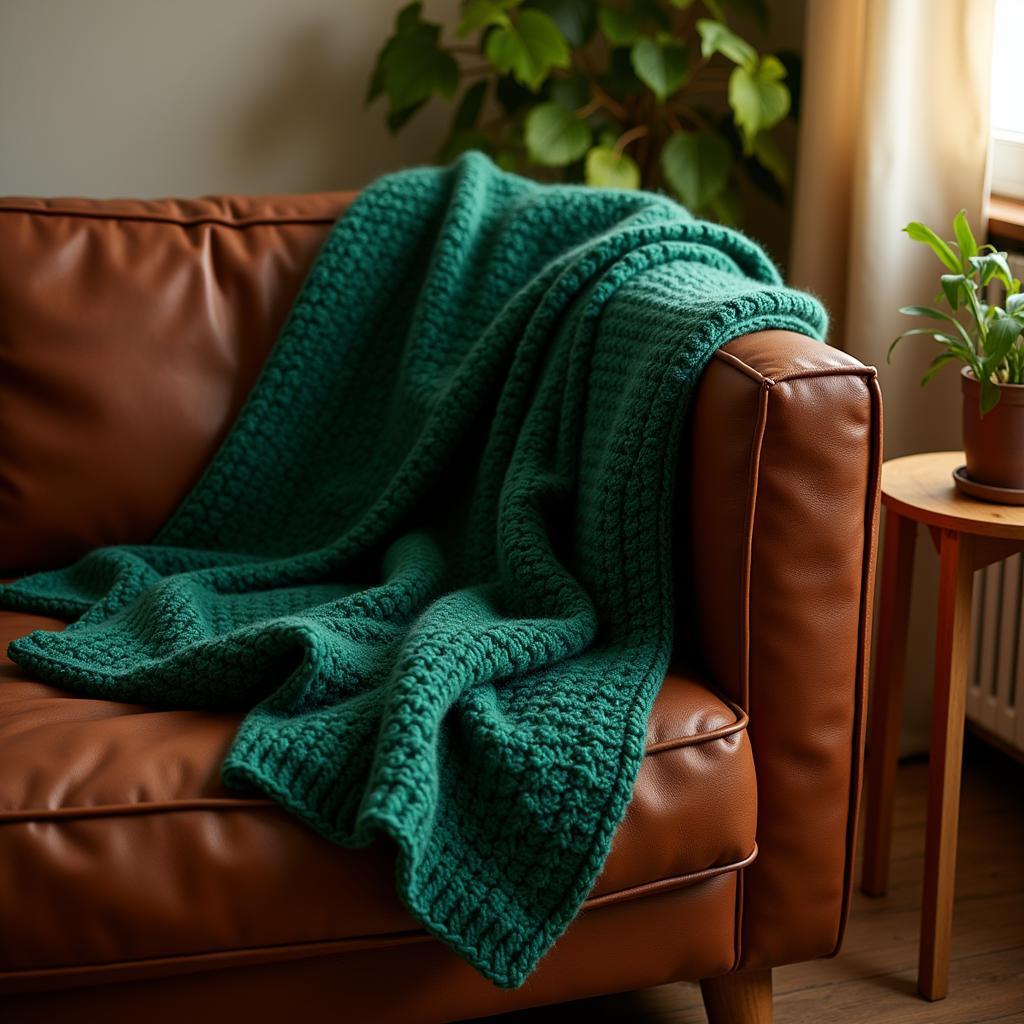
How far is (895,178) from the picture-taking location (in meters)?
1.67

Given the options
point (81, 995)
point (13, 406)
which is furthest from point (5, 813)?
point (13, 406)

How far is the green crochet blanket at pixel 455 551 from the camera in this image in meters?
0.99

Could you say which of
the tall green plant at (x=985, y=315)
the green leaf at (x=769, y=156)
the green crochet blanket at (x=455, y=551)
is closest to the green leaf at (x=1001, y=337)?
the tall green plant at (x=985, y=315)

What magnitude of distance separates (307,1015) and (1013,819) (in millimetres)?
1094

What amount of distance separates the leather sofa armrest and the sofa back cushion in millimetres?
674

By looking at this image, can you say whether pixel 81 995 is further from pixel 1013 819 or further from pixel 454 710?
pixel 1013 819

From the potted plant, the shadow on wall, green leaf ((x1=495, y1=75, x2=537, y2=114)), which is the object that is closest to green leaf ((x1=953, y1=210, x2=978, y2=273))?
the potted plant

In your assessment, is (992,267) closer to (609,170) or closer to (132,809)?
(609,170)

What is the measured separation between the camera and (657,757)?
1.04m

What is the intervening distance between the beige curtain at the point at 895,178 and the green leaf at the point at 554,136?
1.05ft

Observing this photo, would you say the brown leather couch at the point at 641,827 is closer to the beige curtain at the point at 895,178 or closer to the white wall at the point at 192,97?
the beige curtain at the point at 895,178

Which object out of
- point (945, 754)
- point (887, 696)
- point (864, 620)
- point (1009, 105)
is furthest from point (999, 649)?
point (1009, 105)

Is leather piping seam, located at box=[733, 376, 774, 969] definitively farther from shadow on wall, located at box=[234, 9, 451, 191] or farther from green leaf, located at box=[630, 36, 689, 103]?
shadow on wall, located at box=[234, 9, 451, 191]

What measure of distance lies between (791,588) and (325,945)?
0.48 meters
